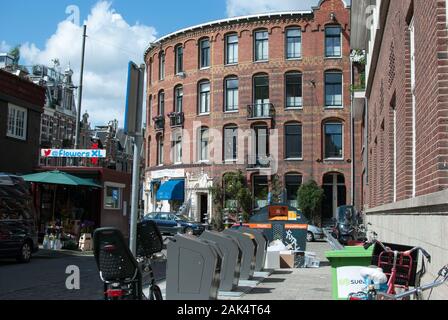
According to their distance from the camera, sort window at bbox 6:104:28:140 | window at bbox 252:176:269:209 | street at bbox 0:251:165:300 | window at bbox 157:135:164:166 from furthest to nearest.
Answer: window at bbox 157:135:164:166 < window at bbox 252:176:269:209 < window at bbox 6:104:28:140 < street at bbox 0:251:165:300

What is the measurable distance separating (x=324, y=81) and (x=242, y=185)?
934 centimetres

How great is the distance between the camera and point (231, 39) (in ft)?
145

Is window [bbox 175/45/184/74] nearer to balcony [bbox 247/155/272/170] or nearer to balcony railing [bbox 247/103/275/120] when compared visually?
balcony railing [bbox 247/103/275/120]

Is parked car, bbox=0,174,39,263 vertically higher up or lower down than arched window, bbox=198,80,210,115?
lower down

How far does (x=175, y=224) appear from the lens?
3653 centimetres

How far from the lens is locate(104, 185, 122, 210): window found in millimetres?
26864

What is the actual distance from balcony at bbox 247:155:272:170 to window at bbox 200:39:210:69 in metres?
8.41

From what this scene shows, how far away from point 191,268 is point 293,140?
112 feet

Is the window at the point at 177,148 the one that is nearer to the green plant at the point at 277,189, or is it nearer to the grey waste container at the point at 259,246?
the green plant at the point at 277,189

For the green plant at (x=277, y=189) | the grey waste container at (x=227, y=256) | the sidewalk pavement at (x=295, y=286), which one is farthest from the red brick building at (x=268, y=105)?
the grey waste container at (x=227, y=256)

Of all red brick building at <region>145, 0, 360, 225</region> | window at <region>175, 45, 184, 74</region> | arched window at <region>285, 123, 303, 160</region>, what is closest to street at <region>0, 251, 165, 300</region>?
red brick building at <region>145, 0, 360, 225</region>

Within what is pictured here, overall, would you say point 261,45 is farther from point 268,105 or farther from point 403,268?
point 403,268

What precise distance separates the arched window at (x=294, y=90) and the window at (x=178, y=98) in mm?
9002
